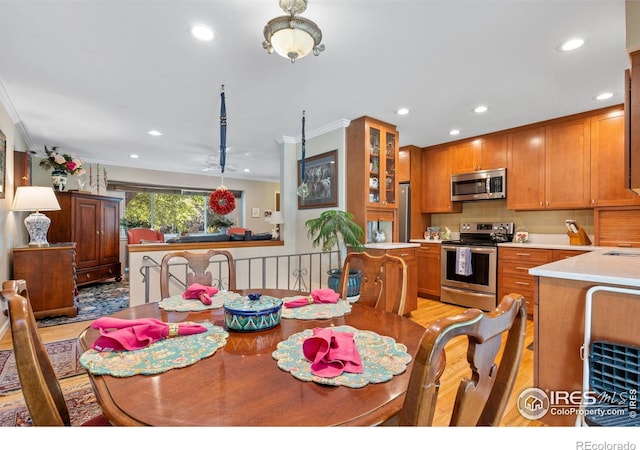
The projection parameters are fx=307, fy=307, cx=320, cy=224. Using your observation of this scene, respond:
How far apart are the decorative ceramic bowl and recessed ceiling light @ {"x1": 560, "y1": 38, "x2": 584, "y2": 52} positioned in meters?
2.58

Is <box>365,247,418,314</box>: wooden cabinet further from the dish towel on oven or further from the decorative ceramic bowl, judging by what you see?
the decorative ceramic bowl

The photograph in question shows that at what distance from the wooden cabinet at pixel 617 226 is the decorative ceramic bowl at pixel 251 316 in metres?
3.91

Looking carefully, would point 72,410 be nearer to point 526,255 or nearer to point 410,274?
point 410,274

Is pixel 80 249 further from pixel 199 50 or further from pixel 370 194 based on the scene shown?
pixel 370 194

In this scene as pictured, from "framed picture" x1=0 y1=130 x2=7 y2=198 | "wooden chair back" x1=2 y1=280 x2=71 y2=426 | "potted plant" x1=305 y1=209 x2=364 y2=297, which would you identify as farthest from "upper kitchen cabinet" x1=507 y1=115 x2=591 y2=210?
"framed picture" x1=0 y1=130 x2=7 y2=198

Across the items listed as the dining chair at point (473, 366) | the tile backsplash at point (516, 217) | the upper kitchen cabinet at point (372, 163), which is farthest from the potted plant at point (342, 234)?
the dining chair at point (473, 366)

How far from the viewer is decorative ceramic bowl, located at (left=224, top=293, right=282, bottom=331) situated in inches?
43.7

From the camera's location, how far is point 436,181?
4750 millimetres

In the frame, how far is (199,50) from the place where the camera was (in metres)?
2.22

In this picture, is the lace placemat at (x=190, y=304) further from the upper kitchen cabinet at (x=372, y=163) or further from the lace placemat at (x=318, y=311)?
the upper kitchen cabinet at (x=372, y=163)

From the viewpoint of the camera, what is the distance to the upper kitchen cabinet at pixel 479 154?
4.08m

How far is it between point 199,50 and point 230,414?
7.85 ft

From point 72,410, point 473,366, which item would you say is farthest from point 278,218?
point 473,366

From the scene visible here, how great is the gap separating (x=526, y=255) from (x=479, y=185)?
1.13m
